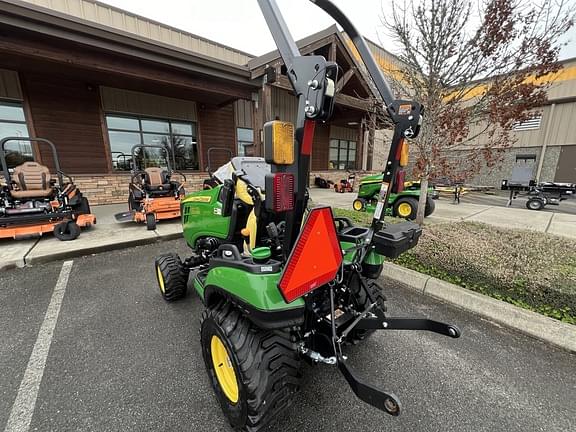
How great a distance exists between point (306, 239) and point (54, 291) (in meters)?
3.62

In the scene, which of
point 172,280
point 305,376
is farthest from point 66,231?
point 305,376

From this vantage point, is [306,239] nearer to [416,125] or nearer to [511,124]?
[416,125]

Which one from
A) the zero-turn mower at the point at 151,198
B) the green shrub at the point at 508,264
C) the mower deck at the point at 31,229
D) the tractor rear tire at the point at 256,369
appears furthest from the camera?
the zero-turn mower at the point at 151,198

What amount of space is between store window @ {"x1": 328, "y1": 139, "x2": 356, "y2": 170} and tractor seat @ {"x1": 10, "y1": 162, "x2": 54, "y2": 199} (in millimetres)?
13278

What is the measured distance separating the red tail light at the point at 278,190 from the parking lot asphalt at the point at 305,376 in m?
1.41

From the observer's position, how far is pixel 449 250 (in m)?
3.57

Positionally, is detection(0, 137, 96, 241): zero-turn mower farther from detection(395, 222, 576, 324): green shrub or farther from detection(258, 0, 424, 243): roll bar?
detection(395, 222, 576, 324): green shrub

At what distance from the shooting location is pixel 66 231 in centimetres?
470

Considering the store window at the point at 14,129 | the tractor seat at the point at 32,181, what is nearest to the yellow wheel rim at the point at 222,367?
the tractor seat at the point at 32,181

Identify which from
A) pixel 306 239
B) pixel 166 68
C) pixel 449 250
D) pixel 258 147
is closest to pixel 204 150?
pixel 258 147

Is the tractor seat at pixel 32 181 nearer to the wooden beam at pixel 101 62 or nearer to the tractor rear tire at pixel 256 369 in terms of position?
the wooden beam at pixel 101 62

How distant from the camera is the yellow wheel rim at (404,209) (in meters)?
6.50

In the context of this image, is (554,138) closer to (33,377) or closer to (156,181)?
(156,181)

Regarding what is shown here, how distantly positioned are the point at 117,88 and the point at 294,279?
34.3ft
